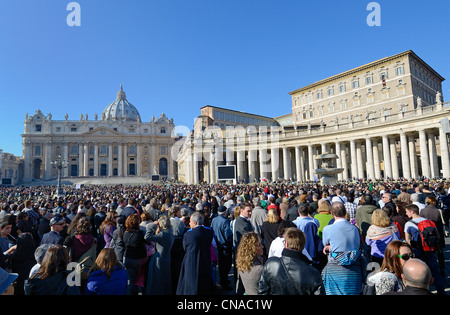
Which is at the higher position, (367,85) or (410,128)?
(367,85)

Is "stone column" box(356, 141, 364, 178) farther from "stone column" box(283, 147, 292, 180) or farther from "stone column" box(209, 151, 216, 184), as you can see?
"stone column" box(209, 151, 216, 184)

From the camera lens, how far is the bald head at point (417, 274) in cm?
256

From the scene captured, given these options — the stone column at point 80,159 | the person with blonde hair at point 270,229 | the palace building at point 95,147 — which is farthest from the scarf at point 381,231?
the stone column at point 80,159

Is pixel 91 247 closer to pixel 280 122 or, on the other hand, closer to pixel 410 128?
pixel 410 128

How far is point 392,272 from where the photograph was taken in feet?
11.2

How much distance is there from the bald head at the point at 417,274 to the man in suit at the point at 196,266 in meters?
3.06

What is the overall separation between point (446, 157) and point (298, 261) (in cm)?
3564

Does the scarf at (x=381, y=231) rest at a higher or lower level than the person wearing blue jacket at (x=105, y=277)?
higher

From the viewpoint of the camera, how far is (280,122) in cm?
7856

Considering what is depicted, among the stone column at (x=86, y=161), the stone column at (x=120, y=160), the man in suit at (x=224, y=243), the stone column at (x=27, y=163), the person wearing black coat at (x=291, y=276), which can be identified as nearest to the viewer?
the person wearing black coat at (x=291, y=276)

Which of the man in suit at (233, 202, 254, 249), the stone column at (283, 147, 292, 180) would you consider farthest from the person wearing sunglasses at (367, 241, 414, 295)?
the stone column at (283, 147, 292, 180)

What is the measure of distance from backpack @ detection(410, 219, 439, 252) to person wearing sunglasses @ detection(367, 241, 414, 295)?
6.61ft

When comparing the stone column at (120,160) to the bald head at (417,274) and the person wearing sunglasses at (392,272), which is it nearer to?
the person wearing sunglasses at (392,272)
